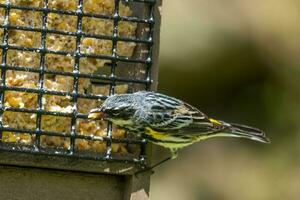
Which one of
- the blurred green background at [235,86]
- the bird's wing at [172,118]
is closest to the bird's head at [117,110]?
the bird's wing at [172,118]

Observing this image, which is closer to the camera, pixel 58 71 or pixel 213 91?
pixel 58 71

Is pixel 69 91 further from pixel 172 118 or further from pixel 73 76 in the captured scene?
pixel 172 118

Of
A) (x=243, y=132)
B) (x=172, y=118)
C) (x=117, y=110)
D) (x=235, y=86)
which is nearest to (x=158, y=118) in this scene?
(x=172, y=118)

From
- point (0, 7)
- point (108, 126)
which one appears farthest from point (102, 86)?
point (0, 7)

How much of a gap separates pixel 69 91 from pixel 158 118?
52 cm

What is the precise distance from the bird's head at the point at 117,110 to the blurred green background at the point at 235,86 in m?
4.30

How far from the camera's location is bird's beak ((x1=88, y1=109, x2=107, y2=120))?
6.31 metres

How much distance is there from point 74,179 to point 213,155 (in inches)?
184

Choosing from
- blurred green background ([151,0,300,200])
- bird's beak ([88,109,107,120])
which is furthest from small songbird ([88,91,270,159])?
blurred green background ([151,0,300,200])

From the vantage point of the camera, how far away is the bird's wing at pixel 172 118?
21.4 feet

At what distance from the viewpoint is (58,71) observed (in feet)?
21.2

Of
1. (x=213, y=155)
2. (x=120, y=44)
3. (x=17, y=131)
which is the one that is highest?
(x=120, y=44)

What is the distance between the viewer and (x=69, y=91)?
21.4ft

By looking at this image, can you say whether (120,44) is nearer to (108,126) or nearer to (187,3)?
(108,126)
